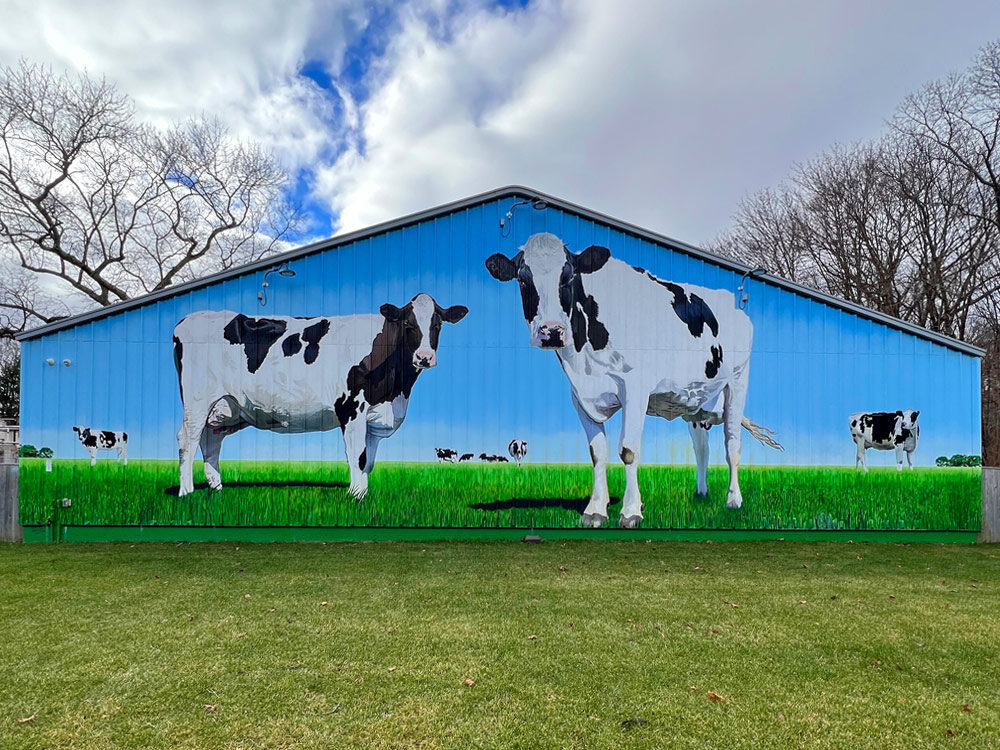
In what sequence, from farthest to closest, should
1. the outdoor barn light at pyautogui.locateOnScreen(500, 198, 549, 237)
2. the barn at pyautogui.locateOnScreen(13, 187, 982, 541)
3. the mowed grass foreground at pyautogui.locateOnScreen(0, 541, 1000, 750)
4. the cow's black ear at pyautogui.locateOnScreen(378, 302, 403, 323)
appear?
the outdoor barn light at pyautogui.locateOnScreen(500, 198, 549, 237) < the cow's black ear at pyautogui.locateOnScreen(378, 302, 403, 323) < the barn at pyautogui.locateOnScreen(13, 187, 982, 541) < the mowed grass foreground at pyautogui.locateOnScreen(0, 541, 1000, 750)

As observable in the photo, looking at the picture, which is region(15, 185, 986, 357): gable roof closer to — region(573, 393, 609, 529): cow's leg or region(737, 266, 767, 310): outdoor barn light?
region(737, 266, 767, 310): outdoor barn light

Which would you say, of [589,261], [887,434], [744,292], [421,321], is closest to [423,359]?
[421,321]

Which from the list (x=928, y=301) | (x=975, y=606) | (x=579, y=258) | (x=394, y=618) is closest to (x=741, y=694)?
(x=394, y=618)

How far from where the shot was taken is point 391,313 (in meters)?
9.84

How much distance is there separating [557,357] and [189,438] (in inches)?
264

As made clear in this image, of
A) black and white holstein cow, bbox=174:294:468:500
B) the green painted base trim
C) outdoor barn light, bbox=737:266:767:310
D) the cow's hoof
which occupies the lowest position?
the green painted base trim

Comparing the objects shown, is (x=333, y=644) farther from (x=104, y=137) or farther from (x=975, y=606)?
(x=104, y=137)

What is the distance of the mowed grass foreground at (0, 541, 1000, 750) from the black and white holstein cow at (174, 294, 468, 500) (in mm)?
2657

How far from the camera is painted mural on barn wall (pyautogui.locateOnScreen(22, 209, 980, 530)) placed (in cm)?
951

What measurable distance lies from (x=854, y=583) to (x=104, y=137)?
27.1 meters

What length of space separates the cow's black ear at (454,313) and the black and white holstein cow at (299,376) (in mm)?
288

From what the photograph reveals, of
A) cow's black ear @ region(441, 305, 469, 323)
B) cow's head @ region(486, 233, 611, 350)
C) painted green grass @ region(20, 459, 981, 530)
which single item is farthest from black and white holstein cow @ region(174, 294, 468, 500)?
cow's head @ region(486, 233, 611, 350)

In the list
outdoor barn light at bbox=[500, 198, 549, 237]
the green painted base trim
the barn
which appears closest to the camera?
the green painted base trim

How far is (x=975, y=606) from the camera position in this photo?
5770 millimetres
